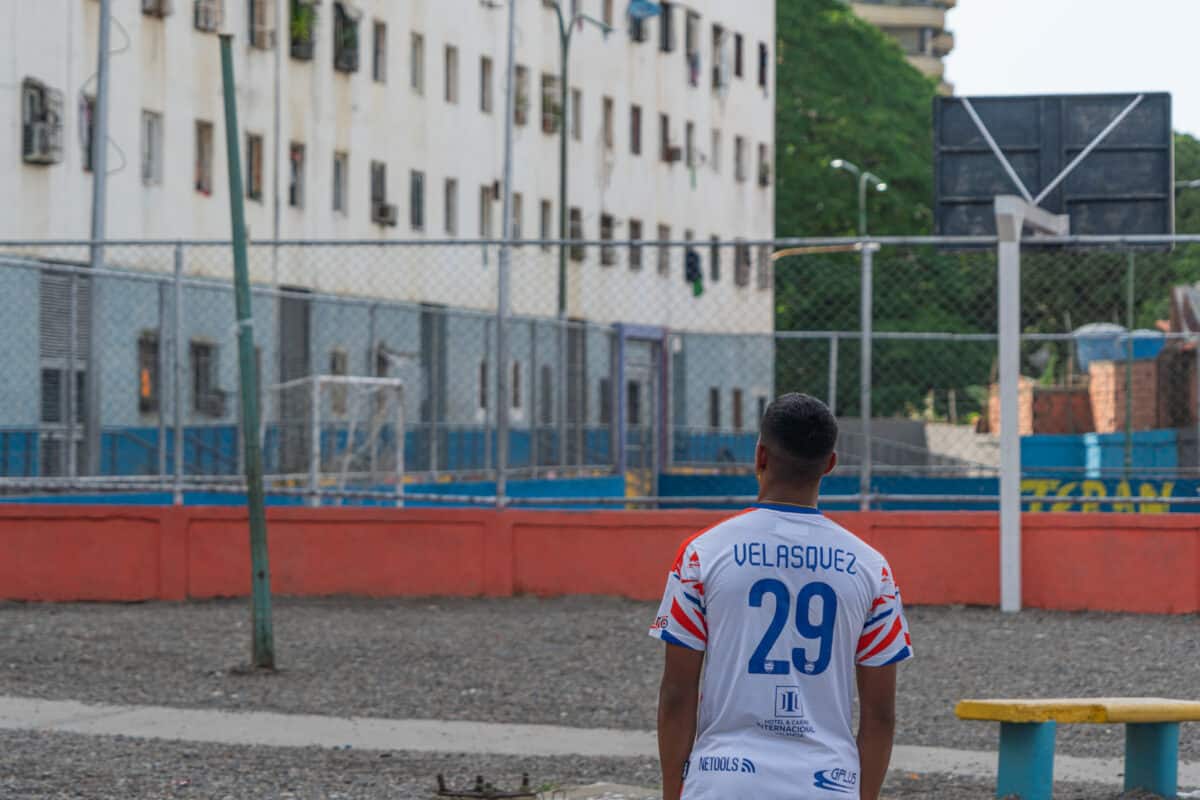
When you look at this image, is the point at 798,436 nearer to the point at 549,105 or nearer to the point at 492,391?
the point at 492,391

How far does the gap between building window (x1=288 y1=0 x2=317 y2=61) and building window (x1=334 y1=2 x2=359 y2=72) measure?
1417mm

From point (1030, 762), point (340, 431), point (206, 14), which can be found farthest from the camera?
point (206, 14)

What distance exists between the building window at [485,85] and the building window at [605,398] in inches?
886

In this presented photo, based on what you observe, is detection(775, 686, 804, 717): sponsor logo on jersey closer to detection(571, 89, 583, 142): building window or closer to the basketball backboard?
the basketball backboard

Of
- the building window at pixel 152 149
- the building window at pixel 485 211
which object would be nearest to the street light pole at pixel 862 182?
the building window at pixel 485 211

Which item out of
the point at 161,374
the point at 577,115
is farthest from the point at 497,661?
the point at 577,115

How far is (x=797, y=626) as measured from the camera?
5.01 metres

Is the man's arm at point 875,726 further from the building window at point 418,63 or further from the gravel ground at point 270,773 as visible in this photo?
the building window at point 418,63

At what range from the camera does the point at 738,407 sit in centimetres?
3422

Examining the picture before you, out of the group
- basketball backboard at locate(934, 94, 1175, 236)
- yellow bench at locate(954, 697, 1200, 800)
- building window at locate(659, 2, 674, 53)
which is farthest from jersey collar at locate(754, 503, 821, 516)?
building window at locate(659, 2, 674, 53)

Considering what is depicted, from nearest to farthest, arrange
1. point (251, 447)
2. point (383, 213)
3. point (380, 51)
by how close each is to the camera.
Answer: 1. point (251, 447)
2. point (383, 213)
3. point (380, 51)

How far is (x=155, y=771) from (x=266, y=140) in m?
33.2

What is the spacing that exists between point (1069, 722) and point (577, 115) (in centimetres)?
4852

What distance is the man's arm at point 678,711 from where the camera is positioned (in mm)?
5066
